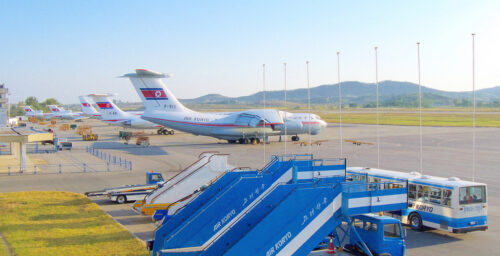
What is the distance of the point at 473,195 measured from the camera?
1486 centimetres

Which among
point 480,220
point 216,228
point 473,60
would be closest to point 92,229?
point 216,228

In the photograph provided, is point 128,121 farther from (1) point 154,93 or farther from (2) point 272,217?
(2) point 272,217

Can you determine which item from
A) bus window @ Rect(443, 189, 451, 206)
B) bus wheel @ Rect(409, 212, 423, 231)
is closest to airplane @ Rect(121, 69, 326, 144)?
bus wheel @ Rect(409, 212, 423, 231)

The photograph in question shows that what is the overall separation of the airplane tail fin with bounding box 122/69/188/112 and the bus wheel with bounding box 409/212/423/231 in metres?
31.7

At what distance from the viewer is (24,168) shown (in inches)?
1252

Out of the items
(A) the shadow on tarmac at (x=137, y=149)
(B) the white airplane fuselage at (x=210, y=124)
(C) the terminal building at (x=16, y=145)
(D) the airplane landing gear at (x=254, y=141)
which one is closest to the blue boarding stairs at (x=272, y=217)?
(C) the terminal building at (x=16, y=145)

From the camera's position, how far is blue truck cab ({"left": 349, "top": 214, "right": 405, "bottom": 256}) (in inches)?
→ 406

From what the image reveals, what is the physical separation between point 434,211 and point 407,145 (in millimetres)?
31999

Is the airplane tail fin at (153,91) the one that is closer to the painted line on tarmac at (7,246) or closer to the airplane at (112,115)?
the airplane at (112,115)

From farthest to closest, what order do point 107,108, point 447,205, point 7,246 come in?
point 107,108, point 447,205, point 7,246

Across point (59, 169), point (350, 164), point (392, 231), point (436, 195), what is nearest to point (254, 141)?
point (350, 164)

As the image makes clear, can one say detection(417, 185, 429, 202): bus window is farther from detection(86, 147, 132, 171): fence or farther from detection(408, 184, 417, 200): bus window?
detection(86, 147, 132, 171): fence

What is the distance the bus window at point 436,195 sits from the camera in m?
15.1

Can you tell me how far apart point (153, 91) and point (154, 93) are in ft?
0.81
